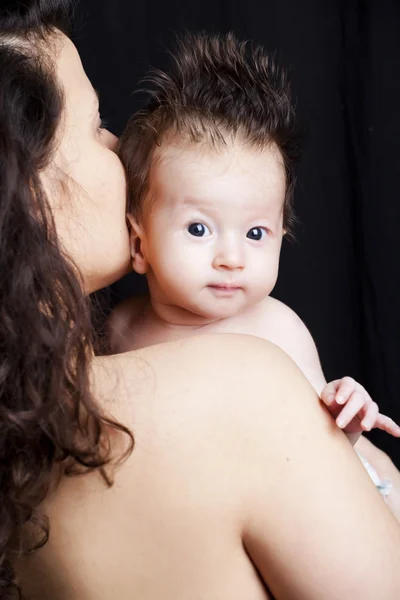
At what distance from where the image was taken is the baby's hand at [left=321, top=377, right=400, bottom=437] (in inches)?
47.4

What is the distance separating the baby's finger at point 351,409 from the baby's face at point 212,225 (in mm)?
335

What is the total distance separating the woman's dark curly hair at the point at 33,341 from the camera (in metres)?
1.02

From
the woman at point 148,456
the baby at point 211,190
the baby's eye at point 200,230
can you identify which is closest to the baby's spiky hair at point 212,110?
the baby at point 211,190

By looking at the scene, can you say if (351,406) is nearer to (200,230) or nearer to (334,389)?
(334,389)

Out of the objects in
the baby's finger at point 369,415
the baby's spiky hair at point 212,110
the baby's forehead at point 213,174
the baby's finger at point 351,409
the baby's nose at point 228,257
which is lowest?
the baby's finger at point 369,415

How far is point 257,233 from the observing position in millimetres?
1528

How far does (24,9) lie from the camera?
1.24m

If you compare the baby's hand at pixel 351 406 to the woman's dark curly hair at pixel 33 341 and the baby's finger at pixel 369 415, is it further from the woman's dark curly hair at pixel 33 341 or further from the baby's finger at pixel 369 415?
the woman's dark curly hair at pixel 33 341

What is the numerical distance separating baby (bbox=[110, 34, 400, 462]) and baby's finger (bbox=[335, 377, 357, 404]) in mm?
102

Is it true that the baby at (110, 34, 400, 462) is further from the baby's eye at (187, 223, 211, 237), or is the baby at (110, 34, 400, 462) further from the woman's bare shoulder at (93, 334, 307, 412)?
the woman's bare shoulder at (93, 334, 307, 412)

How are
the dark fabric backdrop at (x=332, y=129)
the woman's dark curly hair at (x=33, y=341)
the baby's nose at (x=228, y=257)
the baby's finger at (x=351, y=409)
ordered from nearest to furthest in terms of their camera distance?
the woman's dark curly hair at (x=33, y=341) < the baby's finger at (x=351, y=409) < the baby's nose at (x=228, y=257) < the dark fabric backdrop at (x=332, y=129)

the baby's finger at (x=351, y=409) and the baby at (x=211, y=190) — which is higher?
the baby at (x=211, y=190)

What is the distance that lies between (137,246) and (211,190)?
0.20 m

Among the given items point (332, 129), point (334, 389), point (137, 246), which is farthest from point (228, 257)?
point (332, 129)
